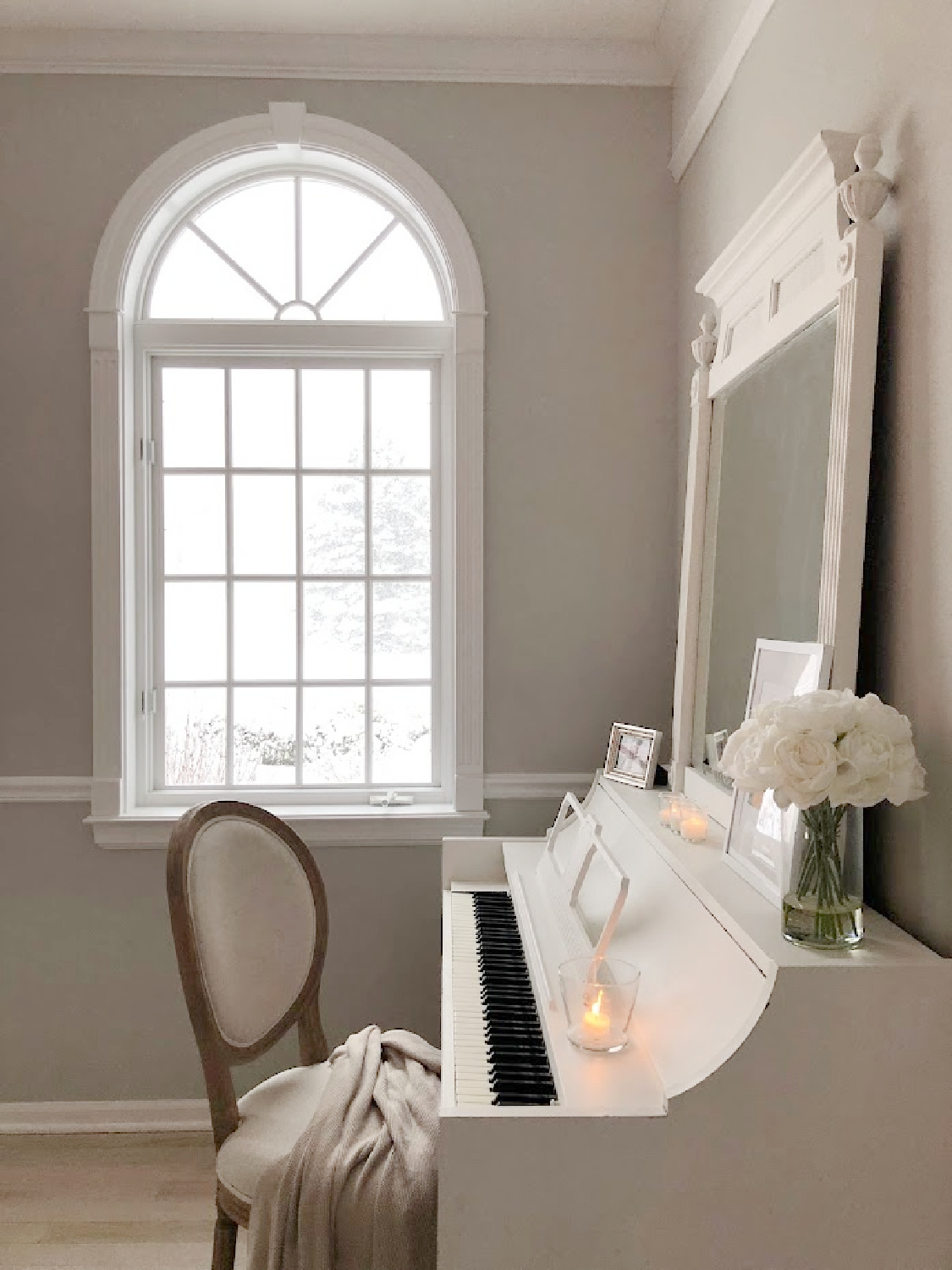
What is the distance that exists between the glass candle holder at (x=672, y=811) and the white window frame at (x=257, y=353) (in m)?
0.82

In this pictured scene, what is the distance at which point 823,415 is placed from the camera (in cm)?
163

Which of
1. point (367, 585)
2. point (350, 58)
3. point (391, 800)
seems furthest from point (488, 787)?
point (350, 58)

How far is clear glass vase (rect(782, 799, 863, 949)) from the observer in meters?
1.34

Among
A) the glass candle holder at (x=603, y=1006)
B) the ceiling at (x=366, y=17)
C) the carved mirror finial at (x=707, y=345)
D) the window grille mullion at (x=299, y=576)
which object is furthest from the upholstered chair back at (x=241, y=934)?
the ceiling at (x=366, y=17)

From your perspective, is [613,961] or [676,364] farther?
[676,364]

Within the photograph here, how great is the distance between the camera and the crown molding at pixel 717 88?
214cm

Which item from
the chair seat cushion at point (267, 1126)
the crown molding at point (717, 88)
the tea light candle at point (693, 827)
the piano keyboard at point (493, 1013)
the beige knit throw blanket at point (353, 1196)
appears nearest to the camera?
the piano keyboard at point (493, 1013)

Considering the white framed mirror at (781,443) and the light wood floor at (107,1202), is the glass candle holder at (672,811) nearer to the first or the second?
the white framed mirror at (781,443)

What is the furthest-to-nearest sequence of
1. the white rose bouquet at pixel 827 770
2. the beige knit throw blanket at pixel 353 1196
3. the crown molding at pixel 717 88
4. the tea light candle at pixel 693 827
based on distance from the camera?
the crown molding at pixel 717 88, the tea light candle at pixel 693 827, the beige knit throw blanket at pixel 353 1196, the white rose bouquet at pixel 827 770

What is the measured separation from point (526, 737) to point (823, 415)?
1.50 meters

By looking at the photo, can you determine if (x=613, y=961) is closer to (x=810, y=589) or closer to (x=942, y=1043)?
(x=942, y=1043)

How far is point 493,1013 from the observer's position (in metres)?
1.75

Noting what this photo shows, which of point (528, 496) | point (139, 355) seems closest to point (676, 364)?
point (528, 496)

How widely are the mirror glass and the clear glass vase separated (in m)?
0.37
